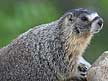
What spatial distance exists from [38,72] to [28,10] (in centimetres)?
574

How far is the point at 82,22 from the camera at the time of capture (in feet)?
35.3

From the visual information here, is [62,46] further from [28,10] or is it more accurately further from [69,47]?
[28,10]

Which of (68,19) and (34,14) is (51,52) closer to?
(68,19)

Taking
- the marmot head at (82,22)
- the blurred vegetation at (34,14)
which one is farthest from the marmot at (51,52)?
the blurred vegetation at (34,14)

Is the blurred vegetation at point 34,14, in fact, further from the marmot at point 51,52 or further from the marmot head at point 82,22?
the marmot head at point 82,22

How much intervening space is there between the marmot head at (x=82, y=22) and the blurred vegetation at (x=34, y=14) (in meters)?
5.21

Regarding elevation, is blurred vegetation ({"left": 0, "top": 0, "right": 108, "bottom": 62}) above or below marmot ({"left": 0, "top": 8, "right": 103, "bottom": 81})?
above

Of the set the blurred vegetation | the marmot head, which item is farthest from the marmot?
the blurred vegetation

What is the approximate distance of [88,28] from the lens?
10.7m

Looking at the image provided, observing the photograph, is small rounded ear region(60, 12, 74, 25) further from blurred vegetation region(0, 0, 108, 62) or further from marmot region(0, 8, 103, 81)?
blurred vegetation region(0, 0, 108, 62)

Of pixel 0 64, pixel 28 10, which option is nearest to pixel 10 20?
pixel 28 10

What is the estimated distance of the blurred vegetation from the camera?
1639 cm

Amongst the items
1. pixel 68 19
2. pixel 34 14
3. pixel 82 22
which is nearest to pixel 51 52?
pixel 68 19

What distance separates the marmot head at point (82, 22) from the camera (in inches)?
417
